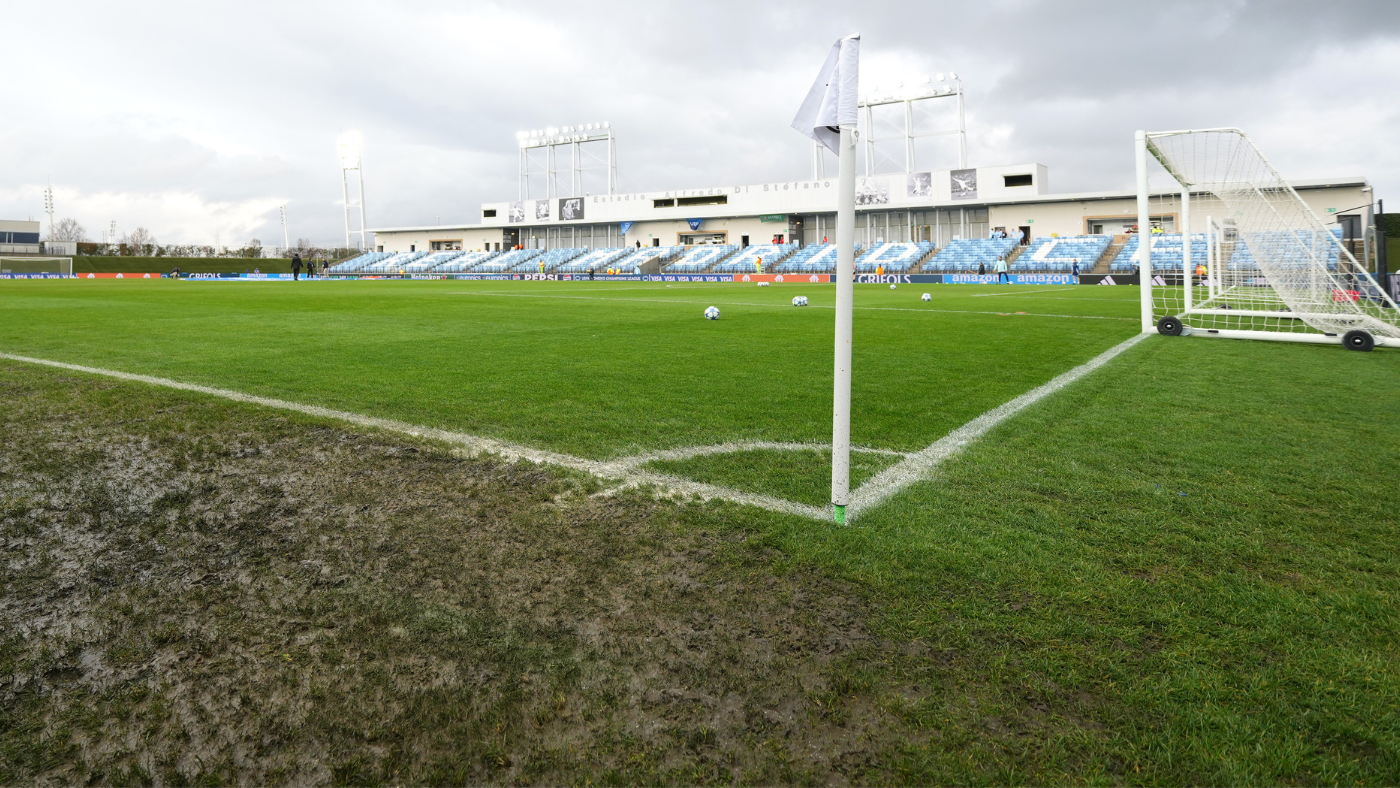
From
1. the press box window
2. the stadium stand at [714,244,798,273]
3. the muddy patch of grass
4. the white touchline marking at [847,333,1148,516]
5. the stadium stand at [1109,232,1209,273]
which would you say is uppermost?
the press box window

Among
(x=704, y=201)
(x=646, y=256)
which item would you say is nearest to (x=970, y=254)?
(x=704, y=201)

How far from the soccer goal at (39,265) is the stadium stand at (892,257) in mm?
64583

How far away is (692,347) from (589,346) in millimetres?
1308

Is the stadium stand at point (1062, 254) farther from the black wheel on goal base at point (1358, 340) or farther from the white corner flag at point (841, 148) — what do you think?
the white corner flag at point (841, 148)

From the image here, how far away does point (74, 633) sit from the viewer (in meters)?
2.26

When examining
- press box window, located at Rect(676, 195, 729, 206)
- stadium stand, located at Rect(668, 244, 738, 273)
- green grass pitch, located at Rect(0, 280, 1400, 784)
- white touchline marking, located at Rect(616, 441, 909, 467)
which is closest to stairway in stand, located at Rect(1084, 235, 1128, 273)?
stadium stand, located at Rect(668, 244, 738, 273)

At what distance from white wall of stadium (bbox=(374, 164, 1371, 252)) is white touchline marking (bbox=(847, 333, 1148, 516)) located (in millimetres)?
41432

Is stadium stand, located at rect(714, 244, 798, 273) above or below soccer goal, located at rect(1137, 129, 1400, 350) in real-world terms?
above

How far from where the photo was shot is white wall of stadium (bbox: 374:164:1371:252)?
4900 centimetres

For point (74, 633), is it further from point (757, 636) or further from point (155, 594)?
point (757, 636)

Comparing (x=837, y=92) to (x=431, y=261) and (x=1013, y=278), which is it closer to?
(x=1013, y=278)

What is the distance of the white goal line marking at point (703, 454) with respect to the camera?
11.4 ft

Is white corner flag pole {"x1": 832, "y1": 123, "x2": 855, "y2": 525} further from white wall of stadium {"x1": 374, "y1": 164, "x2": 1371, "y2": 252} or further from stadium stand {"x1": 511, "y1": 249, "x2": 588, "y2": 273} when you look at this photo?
stadium stand {"x1": 511, "y1": 249, "x2": 588, "y2": 273}

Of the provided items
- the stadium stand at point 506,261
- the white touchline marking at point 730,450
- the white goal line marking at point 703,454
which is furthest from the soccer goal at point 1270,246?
the stadium stand at point 506,261
